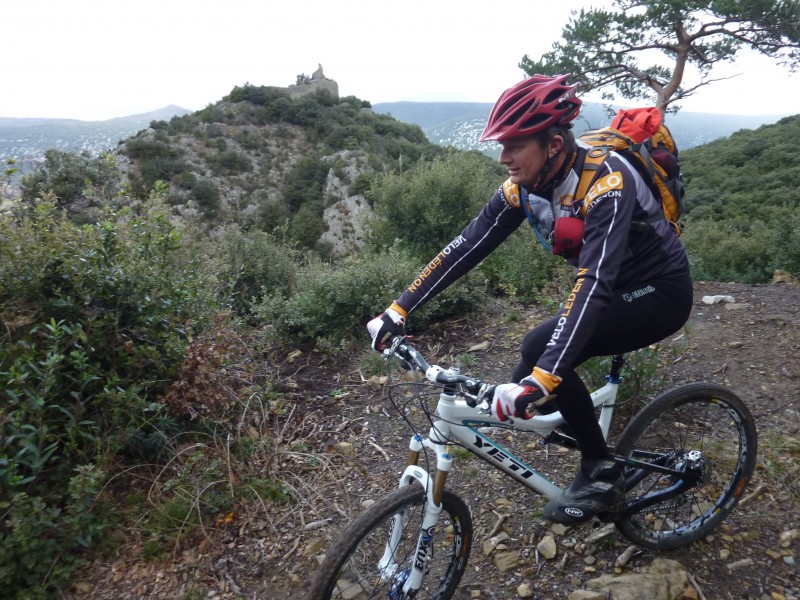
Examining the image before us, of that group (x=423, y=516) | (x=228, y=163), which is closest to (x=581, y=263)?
(x=423, y=516)

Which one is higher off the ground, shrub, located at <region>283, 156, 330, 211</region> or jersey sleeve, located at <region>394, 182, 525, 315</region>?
jersey sleeve, located at <region>394, 182, 525, 315</region>

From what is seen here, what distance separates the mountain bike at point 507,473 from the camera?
2.07m

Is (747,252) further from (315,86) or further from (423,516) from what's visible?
(315,86)

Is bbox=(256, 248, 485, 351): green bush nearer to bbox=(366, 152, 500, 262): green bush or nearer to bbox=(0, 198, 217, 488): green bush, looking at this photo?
bbox=(0, 198, 217, 488): green bush

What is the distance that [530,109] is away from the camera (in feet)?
7.04

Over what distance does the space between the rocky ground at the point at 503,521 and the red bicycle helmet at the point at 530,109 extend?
7.38 feet

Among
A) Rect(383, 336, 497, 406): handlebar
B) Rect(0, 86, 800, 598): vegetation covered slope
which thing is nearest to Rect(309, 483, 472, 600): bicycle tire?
Rect(383, 336, 497, 406): handlebar

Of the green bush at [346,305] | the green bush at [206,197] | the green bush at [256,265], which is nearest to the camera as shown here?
the green bush at [346,305]

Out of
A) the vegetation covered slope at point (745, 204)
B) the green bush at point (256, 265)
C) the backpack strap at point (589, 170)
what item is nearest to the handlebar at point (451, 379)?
the backpack strap at point (589, 170)

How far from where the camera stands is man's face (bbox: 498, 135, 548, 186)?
2238 millimetres

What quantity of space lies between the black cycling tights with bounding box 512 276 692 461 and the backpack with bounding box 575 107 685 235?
0.37 meters

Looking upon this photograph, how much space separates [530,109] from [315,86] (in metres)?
66.6

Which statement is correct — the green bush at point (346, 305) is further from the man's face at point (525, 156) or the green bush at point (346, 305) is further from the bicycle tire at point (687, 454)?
the man's face at point (525, 156)

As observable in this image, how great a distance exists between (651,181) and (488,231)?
804 millimetres
